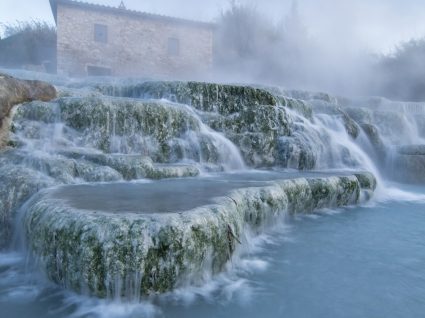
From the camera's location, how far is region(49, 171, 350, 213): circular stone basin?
118 inches

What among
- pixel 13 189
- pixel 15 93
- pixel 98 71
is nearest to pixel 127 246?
pixel 13 189

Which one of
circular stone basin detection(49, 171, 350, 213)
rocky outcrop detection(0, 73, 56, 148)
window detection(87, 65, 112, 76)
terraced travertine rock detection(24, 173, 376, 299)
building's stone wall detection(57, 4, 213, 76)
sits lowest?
terraced travertine rock detection(24, 173, 376, 299)

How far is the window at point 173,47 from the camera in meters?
17.5

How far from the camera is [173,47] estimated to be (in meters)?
17.6

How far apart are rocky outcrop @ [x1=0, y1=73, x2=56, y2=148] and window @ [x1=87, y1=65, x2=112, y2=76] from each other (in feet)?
35.0

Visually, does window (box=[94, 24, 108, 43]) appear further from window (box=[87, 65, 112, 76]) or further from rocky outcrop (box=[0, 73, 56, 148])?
rocky outcrop (box=[0, 73, 56, 148])

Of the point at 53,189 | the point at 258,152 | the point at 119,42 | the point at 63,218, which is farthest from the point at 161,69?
the point at 63,218

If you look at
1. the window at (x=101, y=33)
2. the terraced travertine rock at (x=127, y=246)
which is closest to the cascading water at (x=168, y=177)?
the terraced travertine rock at (x=127, y=246)

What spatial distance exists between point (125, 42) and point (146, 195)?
14625 millimetres

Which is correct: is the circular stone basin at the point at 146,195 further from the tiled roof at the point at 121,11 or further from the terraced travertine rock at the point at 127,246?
the tiled roof at the point at 121,11

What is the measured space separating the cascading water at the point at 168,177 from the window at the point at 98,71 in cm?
895

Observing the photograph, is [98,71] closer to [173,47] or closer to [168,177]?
[173,47]

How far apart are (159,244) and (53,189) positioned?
1736 millimetres

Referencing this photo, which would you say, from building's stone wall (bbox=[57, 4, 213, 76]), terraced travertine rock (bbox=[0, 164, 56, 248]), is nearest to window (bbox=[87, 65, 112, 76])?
building's stone wall (bbox=[57, 4, 213, 76])
